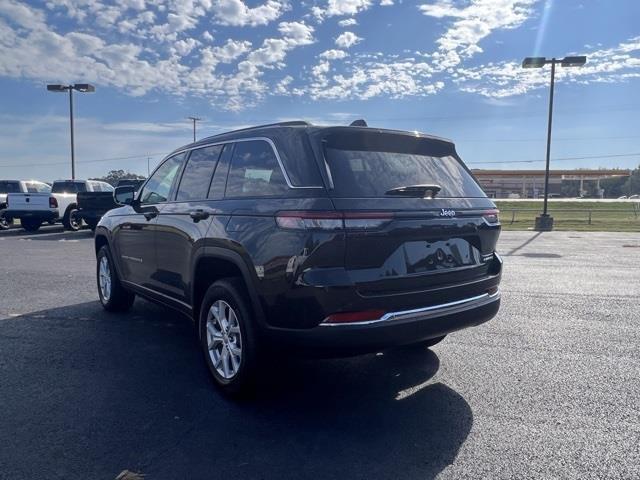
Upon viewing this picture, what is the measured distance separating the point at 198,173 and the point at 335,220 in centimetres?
196

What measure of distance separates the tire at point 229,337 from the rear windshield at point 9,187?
20033 mm

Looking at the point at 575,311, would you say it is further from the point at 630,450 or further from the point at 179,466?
the point at 179,466

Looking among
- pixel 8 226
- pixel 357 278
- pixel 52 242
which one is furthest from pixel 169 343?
pixel 8 226

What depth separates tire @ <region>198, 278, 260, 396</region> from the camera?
360 centimetres

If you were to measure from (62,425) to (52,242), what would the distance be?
550 inches

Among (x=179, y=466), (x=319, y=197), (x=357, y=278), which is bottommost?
(x=179, y=466)

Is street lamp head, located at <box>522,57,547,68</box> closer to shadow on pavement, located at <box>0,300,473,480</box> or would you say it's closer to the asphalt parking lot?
the asphalt parking lot

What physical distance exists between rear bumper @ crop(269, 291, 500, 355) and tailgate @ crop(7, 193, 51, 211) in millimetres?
18671

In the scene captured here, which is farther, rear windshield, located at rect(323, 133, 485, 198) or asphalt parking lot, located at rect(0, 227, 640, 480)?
rear windshield, located at rect(323, 133, 485, 198)

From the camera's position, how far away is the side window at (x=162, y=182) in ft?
16.8

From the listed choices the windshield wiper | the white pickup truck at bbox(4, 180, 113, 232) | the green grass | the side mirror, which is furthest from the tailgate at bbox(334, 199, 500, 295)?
the green grass

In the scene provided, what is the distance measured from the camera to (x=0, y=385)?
4.11 metres

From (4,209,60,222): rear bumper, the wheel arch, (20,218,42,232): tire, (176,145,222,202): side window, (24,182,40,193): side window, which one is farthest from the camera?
(24,182,40,193): side window

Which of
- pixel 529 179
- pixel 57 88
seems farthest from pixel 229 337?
pixel 529 179
